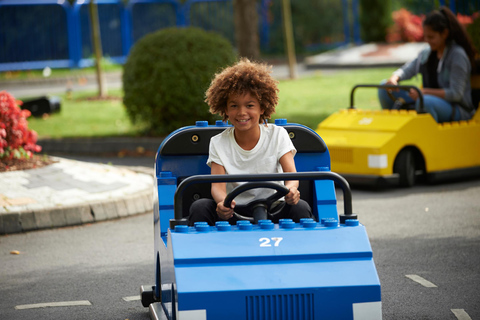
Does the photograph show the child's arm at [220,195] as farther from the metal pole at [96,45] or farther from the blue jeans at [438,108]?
the metal pole at [96,45]

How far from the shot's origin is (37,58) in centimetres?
2472

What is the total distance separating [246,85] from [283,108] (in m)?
10.2

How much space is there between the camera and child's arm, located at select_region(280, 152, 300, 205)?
155 inches

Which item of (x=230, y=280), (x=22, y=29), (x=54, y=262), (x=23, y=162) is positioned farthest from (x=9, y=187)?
(x=22, y=29)

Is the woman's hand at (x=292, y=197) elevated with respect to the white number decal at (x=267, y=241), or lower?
elevated

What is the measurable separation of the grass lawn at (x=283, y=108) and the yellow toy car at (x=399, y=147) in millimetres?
1863

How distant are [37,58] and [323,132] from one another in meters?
18.0

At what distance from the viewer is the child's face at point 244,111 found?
13.6 ft

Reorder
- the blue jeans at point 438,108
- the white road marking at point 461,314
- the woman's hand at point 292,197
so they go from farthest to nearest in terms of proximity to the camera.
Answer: the blue jeans at point 438,108 → the white road marking at point 461,314 → the woman's hand at point 292,197

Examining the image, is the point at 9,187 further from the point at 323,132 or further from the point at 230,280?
the point at 230,280

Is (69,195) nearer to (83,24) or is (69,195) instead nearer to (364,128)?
(364,128)

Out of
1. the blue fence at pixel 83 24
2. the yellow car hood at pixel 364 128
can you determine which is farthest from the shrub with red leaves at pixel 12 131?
the blue fence at pixel 83 24

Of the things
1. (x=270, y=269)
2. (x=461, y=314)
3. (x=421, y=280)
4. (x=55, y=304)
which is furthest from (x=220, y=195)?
(x=421, y=280)

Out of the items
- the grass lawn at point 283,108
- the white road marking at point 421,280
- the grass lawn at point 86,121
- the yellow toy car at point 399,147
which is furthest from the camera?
the grass lawn at point 283,108
